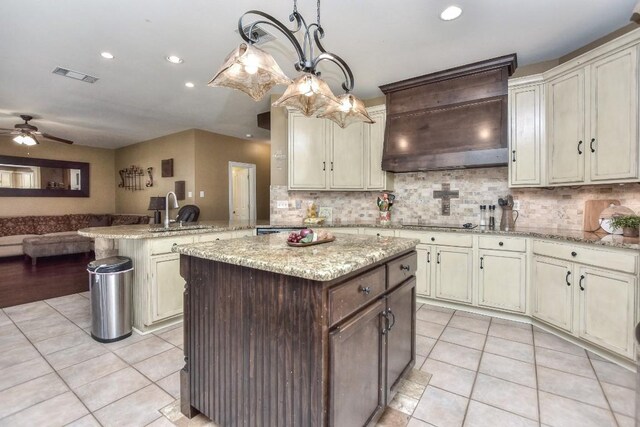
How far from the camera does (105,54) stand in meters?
3.04

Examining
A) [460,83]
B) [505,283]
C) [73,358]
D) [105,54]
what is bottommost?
[73,358]

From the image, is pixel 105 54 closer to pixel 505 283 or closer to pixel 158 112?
pixel 158 112

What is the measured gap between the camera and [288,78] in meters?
1.69

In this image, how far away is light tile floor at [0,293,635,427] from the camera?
1633mm

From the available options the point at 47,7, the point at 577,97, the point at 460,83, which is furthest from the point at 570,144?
the point at 47,7

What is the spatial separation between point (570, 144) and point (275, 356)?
305 cm

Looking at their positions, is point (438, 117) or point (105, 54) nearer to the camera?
point (105, 54)

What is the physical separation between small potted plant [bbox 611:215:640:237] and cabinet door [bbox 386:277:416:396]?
1.77 meters

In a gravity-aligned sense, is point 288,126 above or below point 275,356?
above

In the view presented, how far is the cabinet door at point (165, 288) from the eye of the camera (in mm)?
2688

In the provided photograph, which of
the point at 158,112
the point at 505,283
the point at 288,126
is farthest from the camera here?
the point at 158,112

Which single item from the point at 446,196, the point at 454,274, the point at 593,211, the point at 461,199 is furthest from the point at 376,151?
the point at 593,211

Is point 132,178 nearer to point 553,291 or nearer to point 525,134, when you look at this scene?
point 525,134

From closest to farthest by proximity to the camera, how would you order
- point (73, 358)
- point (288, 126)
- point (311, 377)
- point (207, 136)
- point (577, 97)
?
point (311, 377) → point (73, 358) → point (577, 97) → point (288, 126) → point (207, 136)
